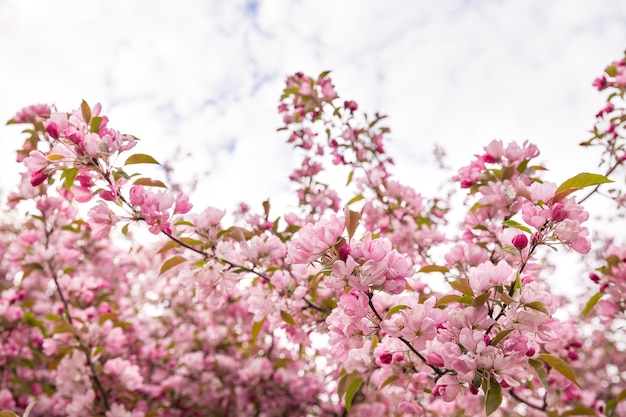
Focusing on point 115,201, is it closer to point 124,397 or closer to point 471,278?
point 471,278

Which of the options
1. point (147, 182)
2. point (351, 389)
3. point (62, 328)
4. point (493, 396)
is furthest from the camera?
point (62, 328)

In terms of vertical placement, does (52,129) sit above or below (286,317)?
above

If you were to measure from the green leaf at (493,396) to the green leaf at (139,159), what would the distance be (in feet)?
4.08

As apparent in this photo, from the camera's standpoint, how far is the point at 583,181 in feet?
3.72

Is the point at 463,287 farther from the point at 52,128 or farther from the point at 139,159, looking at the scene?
the point at 52,128

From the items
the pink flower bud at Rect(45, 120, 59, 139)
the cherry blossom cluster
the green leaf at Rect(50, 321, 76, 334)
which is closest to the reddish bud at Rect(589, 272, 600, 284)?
the cherry blossom cluster

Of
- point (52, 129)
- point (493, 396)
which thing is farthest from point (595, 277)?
point (52, 129)

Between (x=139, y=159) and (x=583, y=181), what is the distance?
139cm

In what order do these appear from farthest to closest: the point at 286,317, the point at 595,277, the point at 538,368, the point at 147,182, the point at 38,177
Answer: the point at 595,277
the point at 286,317
the point at 147,182
the point at 38,177
the point at 538,368

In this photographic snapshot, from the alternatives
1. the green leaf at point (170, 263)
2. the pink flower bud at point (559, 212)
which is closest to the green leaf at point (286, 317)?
the green leaf at point (170, 263)

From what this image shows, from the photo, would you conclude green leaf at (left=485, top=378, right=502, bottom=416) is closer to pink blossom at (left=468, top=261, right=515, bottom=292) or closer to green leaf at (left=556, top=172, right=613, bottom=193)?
pink blossom at (left=468, top=261, right=515, bottom=292)

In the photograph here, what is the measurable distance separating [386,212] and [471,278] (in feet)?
5.22

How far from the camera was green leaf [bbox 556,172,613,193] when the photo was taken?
112cm

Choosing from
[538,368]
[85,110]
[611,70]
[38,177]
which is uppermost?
[611,70]
